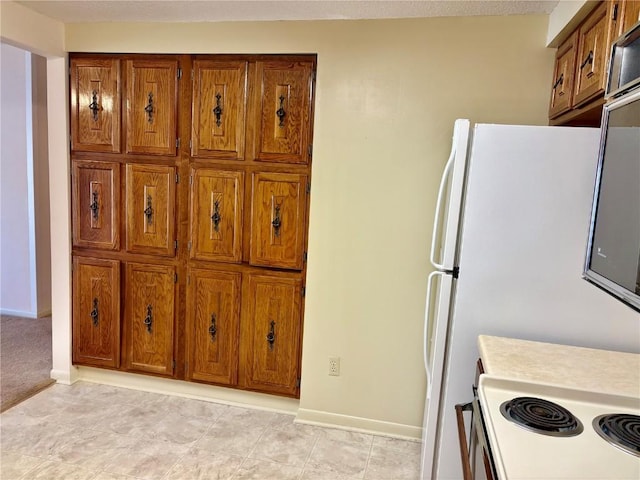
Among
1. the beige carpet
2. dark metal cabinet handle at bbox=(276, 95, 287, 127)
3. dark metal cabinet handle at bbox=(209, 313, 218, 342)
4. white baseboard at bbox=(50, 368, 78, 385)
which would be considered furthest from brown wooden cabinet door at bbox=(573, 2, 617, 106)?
the beige carpet

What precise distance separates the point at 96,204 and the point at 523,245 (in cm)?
248

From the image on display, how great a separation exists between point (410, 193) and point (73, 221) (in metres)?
2.11

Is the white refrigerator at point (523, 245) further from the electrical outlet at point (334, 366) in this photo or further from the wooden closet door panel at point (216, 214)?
the wooden closet door panel at point (216, 214)

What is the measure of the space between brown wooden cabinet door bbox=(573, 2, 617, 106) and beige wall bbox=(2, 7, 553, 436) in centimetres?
45

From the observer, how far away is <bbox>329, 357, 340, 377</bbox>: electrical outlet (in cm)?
279

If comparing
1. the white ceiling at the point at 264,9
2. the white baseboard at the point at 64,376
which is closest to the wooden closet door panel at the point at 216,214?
the white ceiling at the point at 264,9

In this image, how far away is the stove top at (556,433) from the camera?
1035 mm

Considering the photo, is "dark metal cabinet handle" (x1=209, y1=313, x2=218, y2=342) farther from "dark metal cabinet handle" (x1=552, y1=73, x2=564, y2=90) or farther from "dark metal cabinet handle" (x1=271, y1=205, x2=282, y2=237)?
"dark metal cabinet handle" (x1=552, y1=73, x2=564, y2=90)

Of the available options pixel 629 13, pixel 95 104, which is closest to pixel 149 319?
pixel 95 104

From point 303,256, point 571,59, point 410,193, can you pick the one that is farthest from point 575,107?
point 303,256

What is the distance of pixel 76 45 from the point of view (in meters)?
2.88

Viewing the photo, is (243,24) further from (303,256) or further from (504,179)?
(504,179)

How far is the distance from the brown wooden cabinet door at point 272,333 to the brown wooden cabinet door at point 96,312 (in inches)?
34.5

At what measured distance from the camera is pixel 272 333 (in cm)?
287
